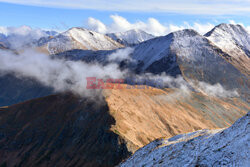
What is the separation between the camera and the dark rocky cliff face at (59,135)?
72562mm

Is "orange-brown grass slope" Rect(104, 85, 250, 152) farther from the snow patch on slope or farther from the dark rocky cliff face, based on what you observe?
the snow patch on slope

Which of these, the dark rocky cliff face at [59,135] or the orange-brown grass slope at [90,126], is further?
the orange-brown grass slope at [90,126]

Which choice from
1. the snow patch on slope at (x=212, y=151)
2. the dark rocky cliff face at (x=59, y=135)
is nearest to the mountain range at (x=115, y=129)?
the dark rocky cliff face at (x=59, y=135)

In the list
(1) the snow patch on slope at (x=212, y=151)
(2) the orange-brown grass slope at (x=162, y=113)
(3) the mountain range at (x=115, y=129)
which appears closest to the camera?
(1) the snow patch on slope at (x=212, y=151)

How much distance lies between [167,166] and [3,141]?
90.7 m

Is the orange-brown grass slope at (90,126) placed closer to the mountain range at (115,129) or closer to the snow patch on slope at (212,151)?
the mountain range at (115,129)

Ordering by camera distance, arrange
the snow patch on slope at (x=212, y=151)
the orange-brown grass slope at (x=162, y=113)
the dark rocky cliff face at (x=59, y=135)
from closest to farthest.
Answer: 1. the snow patch on slope at (x=212, y=151)
2. the dark rocky cliff face at (x=59, y=135)
3. the orange-brown grass slope at (x=162, y=113)

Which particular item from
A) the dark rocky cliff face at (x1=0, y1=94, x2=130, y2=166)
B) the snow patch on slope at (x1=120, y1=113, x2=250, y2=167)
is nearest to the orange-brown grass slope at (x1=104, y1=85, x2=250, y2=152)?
the dark rocky cliff face at (x1=0, y1=94, x2=130, y2=166)

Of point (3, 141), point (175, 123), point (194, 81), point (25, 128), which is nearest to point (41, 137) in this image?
point (25, 128)

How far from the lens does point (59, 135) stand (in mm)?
87500

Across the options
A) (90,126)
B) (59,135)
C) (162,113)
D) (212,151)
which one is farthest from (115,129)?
(212,151)

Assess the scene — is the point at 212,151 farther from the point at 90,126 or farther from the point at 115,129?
the point at 90,126

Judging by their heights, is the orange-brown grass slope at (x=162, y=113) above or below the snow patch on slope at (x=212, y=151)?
below

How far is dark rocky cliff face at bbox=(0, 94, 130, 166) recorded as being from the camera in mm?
72562
